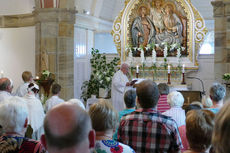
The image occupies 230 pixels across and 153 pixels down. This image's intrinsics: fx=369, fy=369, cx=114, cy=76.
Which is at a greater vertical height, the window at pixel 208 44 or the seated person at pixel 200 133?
the window at pixel 208 44

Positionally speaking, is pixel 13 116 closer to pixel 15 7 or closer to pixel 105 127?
pixel 105 127

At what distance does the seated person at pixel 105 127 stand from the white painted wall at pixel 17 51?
10.3 meters

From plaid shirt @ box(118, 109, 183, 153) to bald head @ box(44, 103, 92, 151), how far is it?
1.54m

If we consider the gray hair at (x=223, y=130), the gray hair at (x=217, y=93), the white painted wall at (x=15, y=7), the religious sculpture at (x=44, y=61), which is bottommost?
the gray hair at (x=217, y=93)

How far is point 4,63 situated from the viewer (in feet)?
43.4

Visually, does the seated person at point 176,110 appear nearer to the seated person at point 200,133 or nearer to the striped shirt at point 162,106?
the striped shirt at point 162,106

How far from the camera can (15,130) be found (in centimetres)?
300

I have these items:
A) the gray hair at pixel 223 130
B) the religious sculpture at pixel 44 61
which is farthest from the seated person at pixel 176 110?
the religious sculpture at pixel 44 61

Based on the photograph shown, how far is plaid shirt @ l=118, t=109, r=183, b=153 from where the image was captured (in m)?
3.29

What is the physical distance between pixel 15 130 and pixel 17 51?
10.5 metres

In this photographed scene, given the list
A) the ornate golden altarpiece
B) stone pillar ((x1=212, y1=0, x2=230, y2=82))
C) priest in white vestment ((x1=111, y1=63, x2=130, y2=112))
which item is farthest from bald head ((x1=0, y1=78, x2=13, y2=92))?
the ornate golden altarpiece

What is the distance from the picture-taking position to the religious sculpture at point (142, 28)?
12844 mm

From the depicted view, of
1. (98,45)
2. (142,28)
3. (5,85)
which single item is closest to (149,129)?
(5,85)

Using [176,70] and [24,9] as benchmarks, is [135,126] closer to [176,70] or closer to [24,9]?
[176,70]
